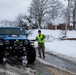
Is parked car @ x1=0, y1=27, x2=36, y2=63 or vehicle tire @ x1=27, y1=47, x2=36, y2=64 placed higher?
parked car @ x1=0, y1=27, x2=36, y2=63

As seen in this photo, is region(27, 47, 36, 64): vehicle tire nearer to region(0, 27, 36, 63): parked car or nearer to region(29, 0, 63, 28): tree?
region(0, 27, 36, 63): parked car

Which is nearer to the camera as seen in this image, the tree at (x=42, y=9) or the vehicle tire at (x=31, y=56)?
the vehicle tire at (x=31, y=56)

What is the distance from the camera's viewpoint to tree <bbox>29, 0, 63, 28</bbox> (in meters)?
89.1

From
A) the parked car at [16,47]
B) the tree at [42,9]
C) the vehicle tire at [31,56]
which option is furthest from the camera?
the tree at [42,9]

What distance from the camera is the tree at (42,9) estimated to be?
89125mm

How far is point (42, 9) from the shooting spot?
295 ft

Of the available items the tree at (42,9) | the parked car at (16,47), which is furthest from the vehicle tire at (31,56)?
the tree at (42,9)

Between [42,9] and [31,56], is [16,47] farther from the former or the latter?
[42,9]

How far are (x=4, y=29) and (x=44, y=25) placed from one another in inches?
3082

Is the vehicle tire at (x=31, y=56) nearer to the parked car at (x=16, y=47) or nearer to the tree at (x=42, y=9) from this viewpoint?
the parked car at (x=16, y=47)

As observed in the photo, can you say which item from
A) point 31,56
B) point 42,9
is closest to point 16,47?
point 31,56

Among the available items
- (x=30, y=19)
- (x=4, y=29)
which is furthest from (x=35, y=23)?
(x=4, y=29)

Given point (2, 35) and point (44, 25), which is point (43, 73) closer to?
point (2, 35)

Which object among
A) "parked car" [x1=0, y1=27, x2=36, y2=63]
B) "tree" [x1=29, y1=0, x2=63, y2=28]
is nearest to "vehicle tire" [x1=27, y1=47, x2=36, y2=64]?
"parked car" [x1=0, y1=27, x2=36, y2=63]
